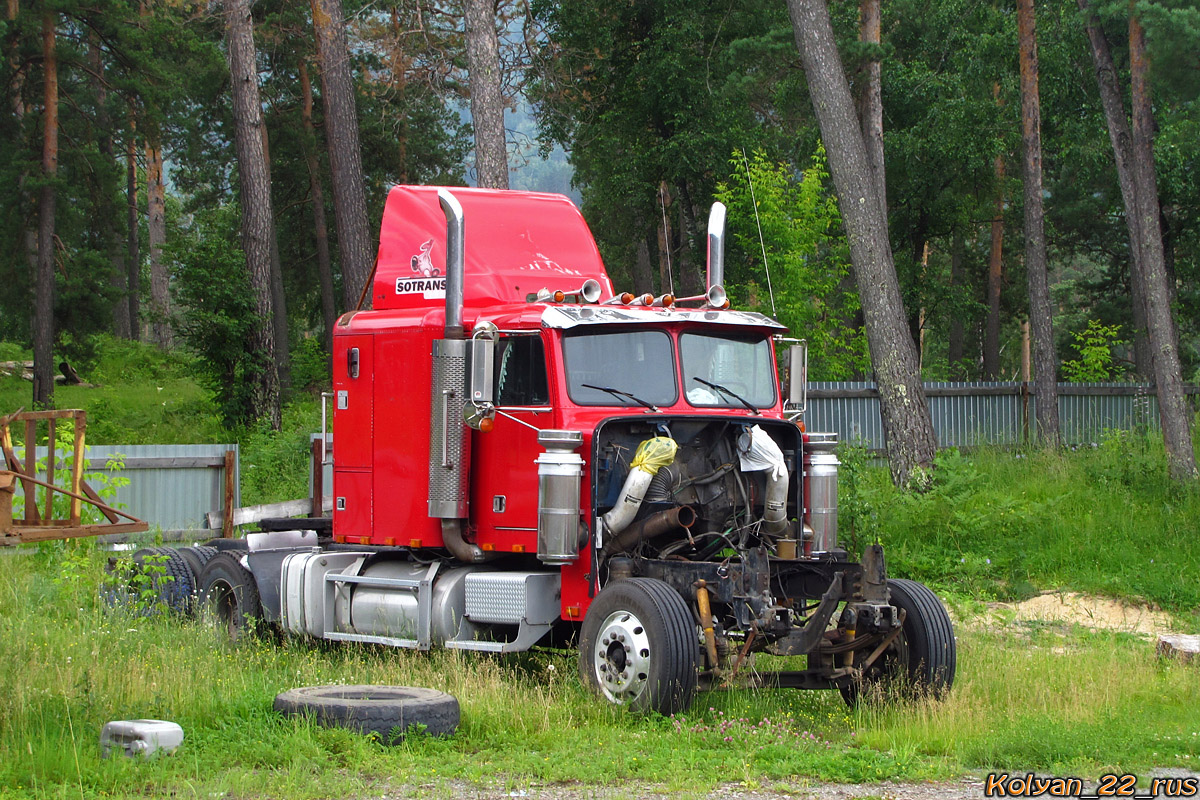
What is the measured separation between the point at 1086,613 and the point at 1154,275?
255 inches

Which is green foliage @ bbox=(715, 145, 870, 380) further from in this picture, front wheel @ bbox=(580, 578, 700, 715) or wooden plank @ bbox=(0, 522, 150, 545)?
front wheel @ bbox=(580, 578, 700, 715)

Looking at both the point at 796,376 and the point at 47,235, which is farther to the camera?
the point at 47,235

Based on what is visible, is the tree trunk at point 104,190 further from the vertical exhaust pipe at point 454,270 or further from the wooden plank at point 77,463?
the vertical exhaust pipe at point 454,270

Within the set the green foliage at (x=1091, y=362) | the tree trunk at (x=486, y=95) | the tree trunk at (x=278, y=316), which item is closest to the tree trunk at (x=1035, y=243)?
the green foliage at (x=1091, y=362)

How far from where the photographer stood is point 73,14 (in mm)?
31172

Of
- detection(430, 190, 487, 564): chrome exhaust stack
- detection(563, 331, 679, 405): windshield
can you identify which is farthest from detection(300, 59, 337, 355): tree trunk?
detection(563, 331, 679, 405): windshield

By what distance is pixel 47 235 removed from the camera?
103 feet

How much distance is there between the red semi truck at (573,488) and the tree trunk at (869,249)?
5.88 metres

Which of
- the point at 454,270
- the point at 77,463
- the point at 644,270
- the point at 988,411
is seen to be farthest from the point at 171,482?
the point at 644,270

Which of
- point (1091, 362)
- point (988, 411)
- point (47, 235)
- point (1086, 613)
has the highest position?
point (47, 235)

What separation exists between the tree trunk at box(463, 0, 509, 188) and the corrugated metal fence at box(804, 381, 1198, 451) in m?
7.94

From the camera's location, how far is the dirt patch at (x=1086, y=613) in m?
13.0

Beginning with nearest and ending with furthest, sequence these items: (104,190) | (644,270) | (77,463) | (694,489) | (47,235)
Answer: (694,489)
(77,463)
(47,235)
(104,190)
(644,270)

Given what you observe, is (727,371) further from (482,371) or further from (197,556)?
(197,556)
